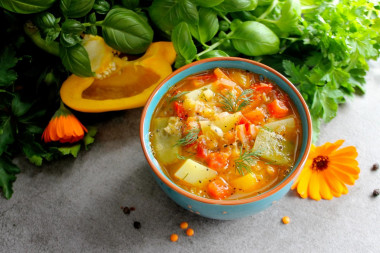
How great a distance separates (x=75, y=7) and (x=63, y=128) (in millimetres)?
687

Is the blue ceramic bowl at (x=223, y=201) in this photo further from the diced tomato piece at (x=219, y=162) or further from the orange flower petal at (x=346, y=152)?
the orange flower petal at (x=346, y=152)

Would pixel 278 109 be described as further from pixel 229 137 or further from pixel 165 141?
pixel 165 141

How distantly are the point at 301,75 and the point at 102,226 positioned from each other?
4.75ft

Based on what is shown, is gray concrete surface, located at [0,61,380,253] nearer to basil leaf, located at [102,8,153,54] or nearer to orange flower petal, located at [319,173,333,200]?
orange flower petal, located at [319,173,333,200]

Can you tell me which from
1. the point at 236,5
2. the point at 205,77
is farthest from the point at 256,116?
the point at 236,5

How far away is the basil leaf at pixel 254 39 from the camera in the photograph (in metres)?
2.30

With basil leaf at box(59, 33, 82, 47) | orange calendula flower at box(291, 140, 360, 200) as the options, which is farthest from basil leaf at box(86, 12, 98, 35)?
orange calendula flower at box(291, 140, 360, 200)

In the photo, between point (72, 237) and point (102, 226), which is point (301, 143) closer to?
point (102, 226)

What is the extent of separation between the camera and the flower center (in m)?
2.25

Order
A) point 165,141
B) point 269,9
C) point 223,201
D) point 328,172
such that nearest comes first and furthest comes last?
1. point 223,201
2. point 165,141
3. point 328,172
4. point 269,9

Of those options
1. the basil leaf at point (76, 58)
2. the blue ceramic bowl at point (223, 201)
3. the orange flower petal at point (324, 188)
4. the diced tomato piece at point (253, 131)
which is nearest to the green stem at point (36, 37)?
the basil leaf at point (76, 58)

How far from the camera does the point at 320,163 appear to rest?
7.39 ft

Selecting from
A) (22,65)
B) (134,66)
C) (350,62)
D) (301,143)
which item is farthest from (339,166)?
(22,65)

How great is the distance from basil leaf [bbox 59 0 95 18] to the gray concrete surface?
798 mm
